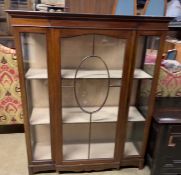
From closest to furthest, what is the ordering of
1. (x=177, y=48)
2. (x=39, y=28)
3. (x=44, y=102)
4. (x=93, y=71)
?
1. (x=39, y=28)
2. (x=93, y=71)
3. (x=44, y=102)
4. (x=177, y=48)

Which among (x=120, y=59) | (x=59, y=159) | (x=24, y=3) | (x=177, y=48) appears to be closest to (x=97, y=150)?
(x=59, y=159)

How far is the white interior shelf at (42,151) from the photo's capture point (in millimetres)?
1670

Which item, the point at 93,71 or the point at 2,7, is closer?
the point at 93,71

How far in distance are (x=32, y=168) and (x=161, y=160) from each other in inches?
42.7

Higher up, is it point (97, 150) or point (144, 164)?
point (97, 150)

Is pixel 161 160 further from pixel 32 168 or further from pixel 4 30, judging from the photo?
pixel 4 30

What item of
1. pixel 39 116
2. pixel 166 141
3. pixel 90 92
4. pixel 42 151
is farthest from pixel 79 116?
pixel 166 141

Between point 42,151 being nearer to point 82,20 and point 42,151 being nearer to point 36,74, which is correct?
point 36,74

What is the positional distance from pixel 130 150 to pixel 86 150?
0.41 m

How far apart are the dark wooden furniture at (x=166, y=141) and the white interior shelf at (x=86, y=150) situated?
37 cm

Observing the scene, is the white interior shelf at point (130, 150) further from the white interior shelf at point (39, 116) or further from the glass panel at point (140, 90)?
the white interior shelf at point (39, 116)

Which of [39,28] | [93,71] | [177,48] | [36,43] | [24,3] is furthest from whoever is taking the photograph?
[24,3]

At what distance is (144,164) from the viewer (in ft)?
6.00

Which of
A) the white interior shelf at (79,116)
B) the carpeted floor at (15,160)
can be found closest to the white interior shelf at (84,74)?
the white interior shelf at (79,116)
